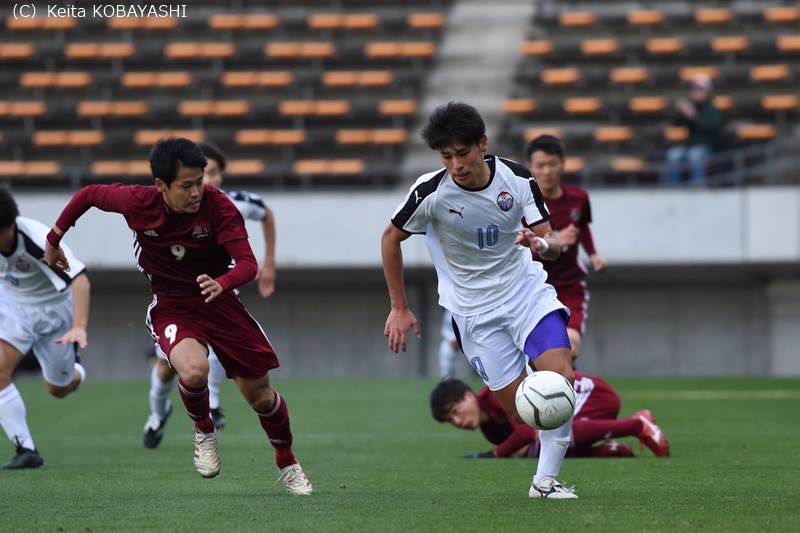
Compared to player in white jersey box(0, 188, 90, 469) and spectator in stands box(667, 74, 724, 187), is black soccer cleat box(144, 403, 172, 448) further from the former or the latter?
spectator in stands box(667, 74, 724, 187)

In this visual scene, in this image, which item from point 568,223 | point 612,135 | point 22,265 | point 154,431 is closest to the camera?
point 22,265

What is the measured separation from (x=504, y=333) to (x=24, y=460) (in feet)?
10.7

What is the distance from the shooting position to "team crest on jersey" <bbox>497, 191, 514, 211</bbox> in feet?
18.9

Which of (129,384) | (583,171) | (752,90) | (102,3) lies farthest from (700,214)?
(102,3)

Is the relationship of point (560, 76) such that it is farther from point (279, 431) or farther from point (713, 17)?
point (279, 431)

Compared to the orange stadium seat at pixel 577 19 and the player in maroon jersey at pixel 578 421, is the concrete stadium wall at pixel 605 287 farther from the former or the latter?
the player in maroon jersey at pixel 578 421

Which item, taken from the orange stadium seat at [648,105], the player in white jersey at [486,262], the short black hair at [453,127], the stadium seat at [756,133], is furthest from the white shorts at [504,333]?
the orange stadium seat at [648,105]

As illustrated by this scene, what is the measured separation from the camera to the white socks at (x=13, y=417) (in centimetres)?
729

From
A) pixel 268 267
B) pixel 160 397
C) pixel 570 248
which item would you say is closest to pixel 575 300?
pixel 570 248

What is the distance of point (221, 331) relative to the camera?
5.83 metres

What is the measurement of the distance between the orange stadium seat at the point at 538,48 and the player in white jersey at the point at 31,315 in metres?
15.8

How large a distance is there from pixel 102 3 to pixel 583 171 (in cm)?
1069

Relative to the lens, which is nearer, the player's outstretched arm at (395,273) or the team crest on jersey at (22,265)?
the player's outstretched arm at (395,273)

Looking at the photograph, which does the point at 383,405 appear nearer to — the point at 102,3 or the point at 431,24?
the point at 431,24
